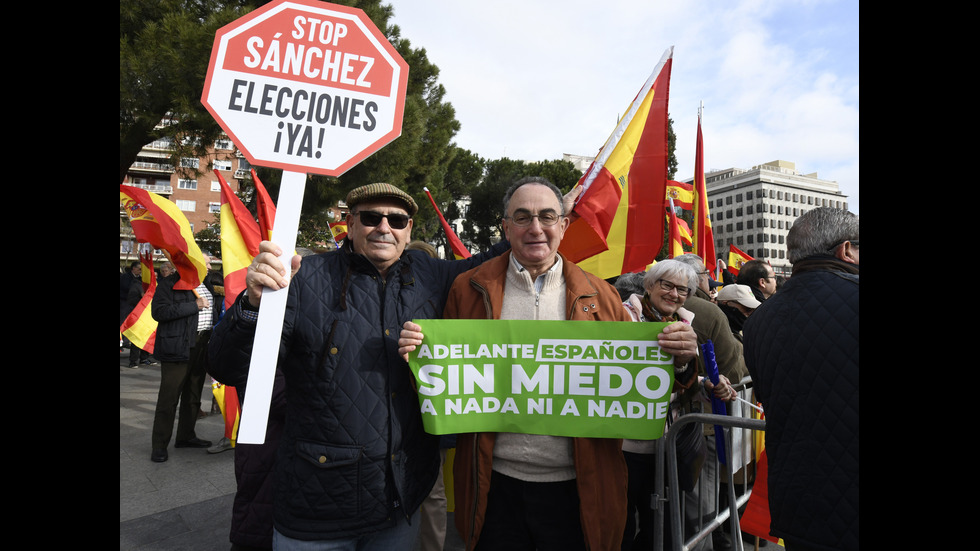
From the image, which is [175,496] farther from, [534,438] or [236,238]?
[534,438]

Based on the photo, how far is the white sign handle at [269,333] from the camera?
1.57 meters

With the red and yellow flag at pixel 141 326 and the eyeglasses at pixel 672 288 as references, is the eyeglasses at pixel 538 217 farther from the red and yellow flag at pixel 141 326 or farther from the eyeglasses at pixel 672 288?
the red and yellow flag at pixel 141 326

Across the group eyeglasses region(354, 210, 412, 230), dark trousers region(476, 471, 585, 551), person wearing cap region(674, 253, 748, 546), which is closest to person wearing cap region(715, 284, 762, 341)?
person wearing cap region(674, 253, 748, 546)

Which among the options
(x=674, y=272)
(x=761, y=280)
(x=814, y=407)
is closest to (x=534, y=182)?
(x=814, y=407)

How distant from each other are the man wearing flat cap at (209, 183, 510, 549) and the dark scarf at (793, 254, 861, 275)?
148 centimetres

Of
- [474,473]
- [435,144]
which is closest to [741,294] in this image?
[474,473]

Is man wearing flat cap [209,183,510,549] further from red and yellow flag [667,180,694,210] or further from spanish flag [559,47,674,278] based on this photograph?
red and yellow flag [667,180,694,210]

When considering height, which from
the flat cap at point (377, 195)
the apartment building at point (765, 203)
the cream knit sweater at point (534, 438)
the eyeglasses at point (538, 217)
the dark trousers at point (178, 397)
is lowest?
the dark trousers at point (178, 397)

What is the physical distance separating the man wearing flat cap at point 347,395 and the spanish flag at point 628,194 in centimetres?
201

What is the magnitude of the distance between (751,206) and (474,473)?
10650 centimetres

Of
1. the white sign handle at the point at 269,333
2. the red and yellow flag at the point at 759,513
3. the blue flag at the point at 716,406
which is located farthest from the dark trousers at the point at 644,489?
the white sign handle at the point at 269,333

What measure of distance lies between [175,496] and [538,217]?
175 inches

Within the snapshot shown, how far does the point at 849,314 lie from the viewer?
5.78 feet
